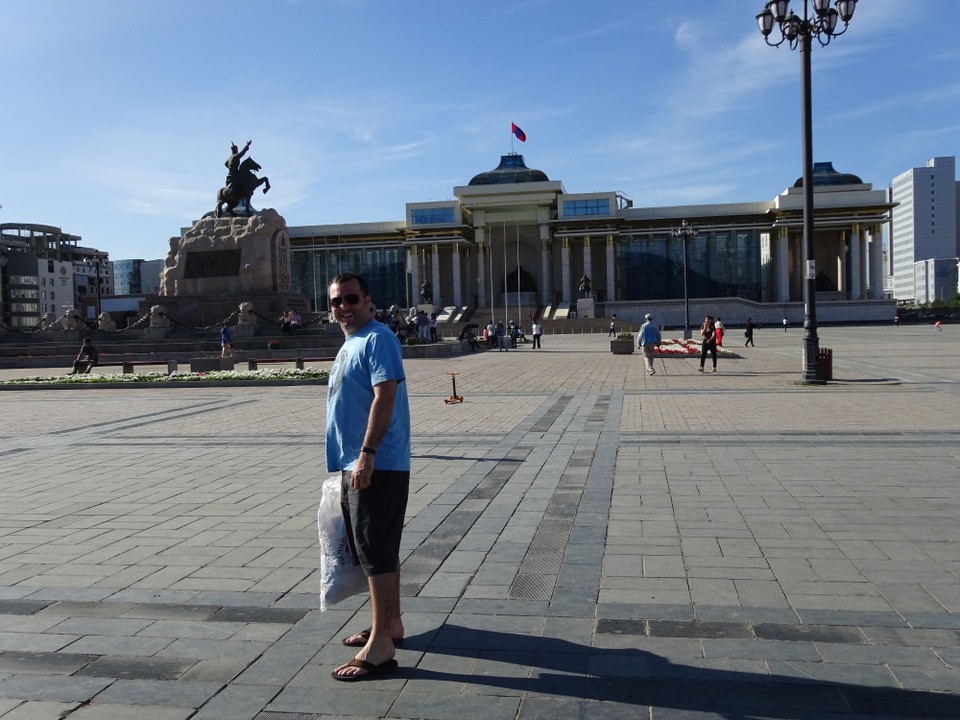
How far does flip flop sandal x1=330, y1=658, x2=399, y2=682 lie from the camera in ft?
12.2

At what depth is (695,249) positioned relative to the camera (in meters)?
80.3

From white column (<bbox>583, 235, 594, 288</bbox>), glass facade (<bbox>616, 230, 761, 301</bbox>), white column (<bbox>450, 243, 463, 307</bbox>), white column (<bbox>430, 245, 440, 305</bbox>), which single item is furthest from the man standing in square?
glass facade (<bbox>616, 230, 761, 301</bbox>)

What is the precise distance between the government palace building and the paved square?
6450 centimetres

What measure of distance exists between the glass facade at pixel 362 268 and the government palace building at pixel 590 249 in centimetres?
12

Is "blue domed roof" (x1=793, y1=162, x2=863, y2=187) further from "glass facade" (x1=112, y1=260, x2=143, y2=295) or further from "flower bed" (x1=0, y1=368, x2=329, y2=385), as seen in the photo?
"glass facade" (x1=112, y1=260, x2=143, y2=295)

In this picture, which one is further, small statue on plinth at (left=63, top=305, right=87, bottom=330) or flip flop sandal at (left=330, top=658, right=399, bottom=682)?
small statue on plinth at (left=63, top=305, right=87, bottom=330)

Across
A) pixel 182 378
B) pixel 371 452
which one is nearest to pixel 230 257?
pixel 182 378

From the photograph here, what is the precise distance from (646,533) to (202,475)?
16.0 ft

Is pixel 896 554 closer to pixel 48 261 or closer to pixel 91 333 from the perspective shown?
pixel 91 333

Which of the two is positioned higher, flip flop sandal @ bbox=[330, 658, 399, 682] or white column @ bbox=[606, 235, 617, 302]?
white column @ bbox=[606, 235, 617, 302]

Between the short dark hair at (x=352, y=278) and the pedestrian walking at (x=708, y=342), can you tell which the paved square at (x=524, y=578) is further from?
the pedestrian walking at (x=708, y=342)

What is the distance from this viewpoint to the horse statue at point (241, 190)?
37.2 meters

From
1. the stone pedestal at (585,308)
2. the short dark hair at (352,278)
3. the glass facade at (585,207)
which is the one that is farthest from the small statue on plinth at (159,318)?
the glass facade at (585,207)

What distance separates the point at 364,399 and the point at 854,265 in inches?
3114
